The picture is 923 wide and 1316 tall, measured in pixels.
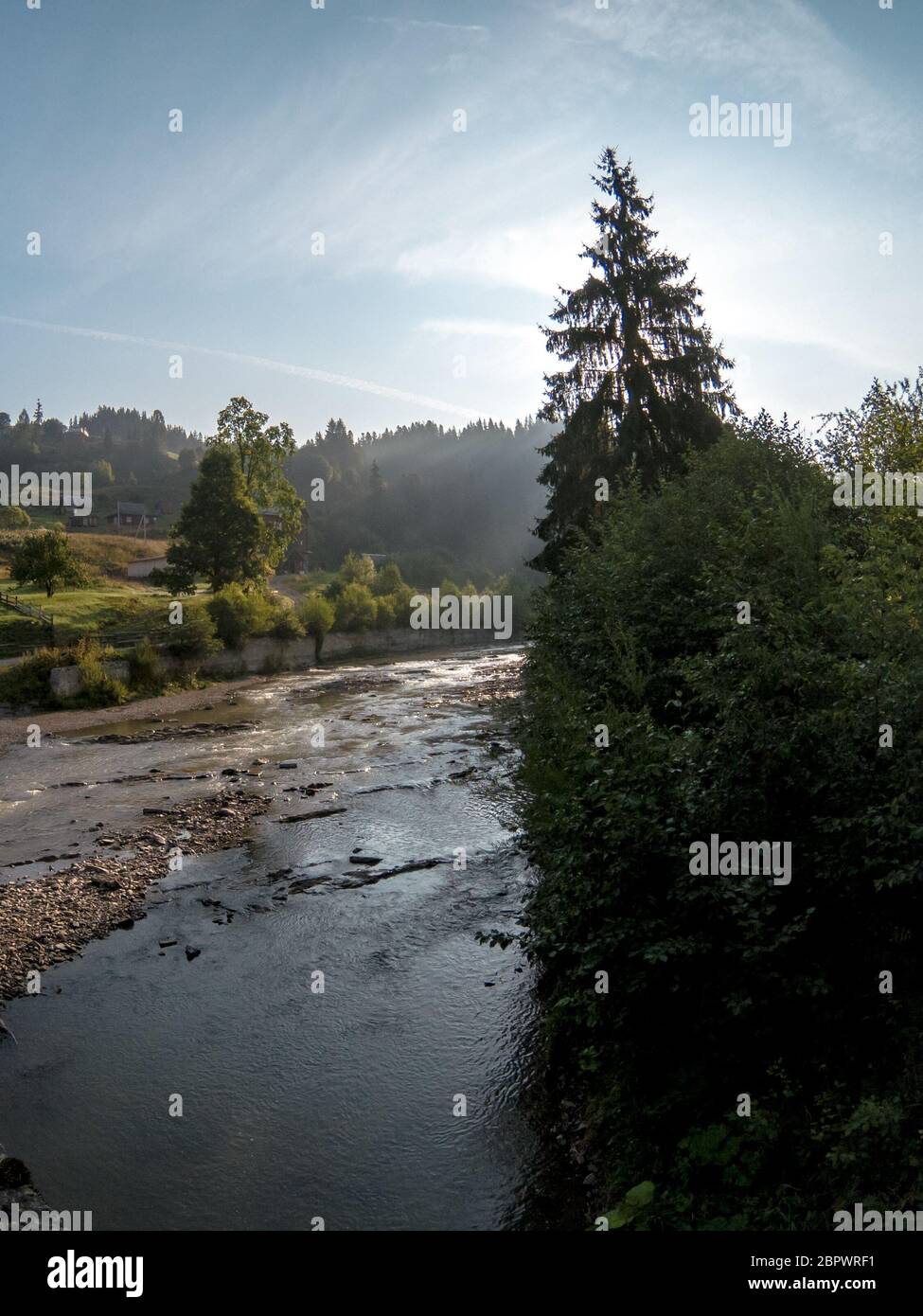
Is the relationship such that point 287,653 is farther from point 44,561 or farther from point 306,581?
point 306,581

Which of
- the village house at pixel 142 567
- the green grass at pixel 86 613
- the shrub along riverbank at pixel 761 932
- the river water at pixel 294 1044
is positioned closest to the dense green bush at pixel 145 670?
the green grass at pixel 86 613

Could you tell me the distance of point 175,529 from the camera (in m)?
54.8

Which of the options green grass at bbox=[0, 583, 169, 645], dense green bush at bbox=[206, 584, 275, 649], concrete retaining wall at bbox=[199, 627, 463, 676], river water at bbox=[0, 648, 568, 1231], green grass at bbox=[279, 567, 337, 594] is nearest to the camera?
river water at bbox=[0, 648, 568, 1231]

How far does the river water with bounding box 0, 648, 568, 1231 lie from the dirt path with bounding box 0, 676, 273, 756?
12.8m

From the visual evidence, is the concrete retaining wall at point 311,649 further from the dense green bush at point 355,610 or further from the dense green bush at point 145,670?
the dense green bush at point 145,670

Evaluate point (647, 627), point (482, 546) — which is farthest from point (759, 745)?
point (482, 546)

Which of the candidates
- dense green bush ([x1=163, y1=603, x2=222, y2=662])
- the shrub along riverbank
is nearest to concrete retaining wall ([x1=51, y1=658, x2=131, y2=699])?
dense green bush ([x1=163, y1=603, x2=222, y2=662])

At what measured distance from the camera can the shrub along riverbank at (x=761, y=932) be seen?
5.59 m

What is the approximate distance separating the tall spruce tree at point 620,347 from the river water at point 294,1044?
53.3ft

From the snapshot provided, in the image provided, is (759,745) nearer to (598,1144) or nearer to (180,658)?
(598,1144)

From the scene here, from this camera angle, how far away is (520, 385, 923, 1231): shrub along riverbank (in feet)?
18.3

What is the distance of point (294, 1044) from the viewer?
384 inches

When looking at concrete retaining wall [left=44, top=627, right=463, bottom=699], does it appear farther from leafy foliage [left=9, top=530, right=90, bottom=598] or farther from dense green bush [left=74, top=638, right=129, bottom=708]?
leafy foliage [left=9, top=530, right=90, bottom=598]

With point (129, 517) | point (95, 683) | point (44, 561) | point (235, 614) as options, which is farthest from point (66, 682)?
point (129, 517)
